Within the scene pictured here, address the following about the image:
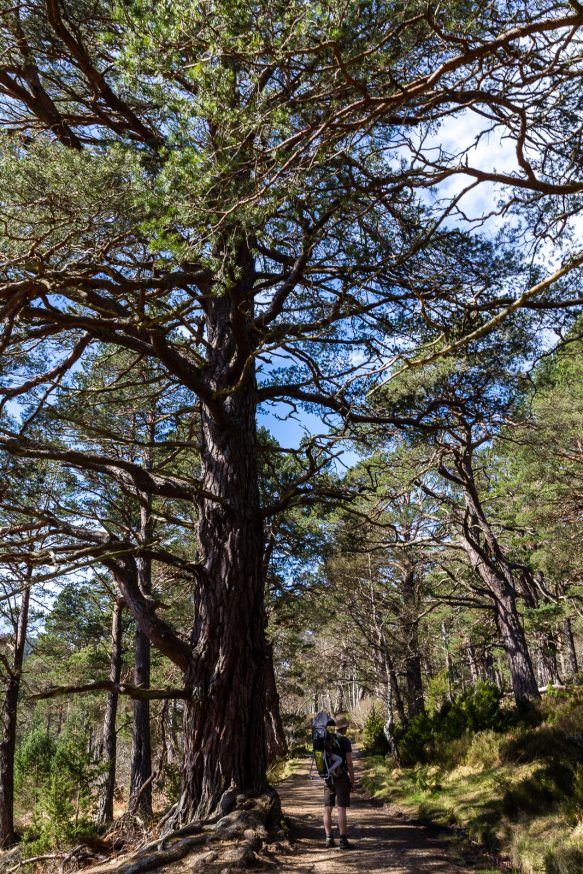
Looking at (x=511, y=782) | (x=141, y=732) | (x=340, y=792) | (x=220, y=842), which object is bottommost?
(x=511, y=782)

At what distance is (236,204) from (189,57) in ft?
3.93

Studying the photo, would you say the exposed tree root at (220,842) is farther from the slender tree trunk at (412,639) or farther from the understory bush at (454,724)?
the slender tree trunk at (412,639)

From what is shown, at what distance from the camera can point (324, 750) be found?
20.8 feet

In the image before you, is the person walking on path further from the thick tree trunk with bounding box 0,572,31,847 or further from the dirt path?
the thick tree trunk with bounding box 0,572,31,847

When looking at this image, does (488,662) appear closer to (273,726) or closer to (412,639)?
(412,639)

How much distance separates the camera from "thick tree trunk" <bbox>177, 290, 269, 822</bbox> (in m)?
5.02

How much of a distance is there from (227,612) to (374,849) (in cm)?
291

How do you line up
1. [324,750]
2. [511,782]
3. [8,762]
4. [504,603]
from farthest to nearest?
[8,762] < [504,603] < [511,782] < [324,750]

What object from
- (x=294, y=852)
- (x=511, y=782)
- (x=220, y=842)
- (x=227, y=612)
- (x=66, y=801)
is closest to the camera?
(x=220, y=842)

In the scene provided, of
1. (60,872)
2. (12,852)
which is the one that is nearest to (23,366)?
(60,872)

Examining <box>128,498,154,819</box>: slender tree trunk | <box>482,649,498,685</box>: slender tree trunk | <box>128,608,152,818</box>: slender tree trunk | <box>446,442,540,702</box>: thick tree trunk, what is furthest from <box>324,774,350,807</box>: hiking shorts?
<box>482,649,498,685</box>: slender tree trunk

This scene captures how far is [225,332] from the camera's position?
670cm

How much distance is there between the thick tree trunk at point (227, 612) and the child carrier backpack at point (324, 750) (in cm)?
123

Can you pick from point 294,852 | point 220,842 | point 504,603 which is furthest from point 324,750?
point 504,603
